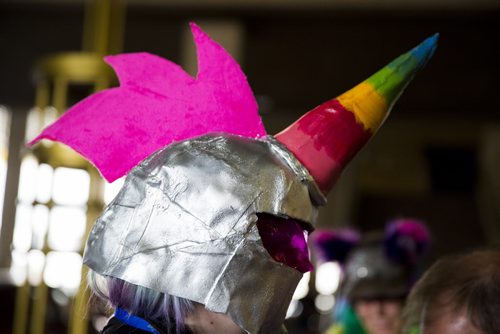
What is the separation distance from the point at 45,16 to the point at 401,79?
16.5ft

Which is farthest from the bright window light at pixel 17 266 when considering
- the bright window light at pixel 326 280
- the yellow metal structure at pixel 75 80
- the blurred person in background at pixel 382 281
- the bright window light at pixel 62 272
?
the blurred person in background at pixel 382 281

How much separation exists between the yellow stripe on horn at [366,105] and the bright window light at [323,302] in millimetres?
6553

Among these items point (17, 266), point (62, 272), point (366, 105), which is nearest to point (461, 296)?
point (366, 105)

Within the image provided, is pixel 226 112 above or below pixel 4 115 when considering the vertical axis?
above

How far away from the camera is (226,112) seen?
1.06 m

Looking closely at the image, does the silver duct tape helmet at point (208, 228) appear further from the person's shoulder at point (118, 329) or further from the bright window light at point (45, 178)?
the bright window light at point (45, 178)

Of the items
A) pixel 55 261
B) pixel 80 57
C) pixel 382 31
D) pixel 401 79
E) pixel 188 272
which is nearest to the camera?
pixel 188 272

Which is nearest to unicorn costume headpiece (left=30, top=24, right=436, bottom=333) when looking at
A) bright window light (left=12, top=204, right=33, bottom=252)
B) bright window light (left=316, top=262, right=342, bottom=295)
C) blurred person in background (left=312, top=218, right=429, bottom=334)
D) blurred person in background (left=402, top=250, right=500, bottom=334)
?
blurred person in background (left=402, top=250, right=500, bottom=334)

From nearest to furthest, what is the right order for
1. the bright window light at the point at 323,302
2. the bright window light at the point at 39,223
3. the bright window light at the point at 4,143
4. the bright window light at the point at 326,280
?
1. the bright window light at the point at 39,223
2. the bright window light at the point at 4,143
3. the bright window light at the point at 323,302
4. the bright window light at the point at 326,280

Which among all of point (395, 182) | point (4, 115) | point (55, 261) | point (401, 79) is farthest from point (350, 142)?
point (395, 182)

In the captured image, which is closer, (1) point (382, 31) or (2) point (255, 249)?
(2) point (255, 249)

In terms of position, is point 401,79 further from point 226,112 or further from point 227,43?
point 227,43

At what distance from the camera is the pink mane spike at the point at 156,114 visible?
3.45ft

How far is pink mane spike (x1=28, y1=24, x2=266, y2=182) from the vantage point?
3.45 ft
